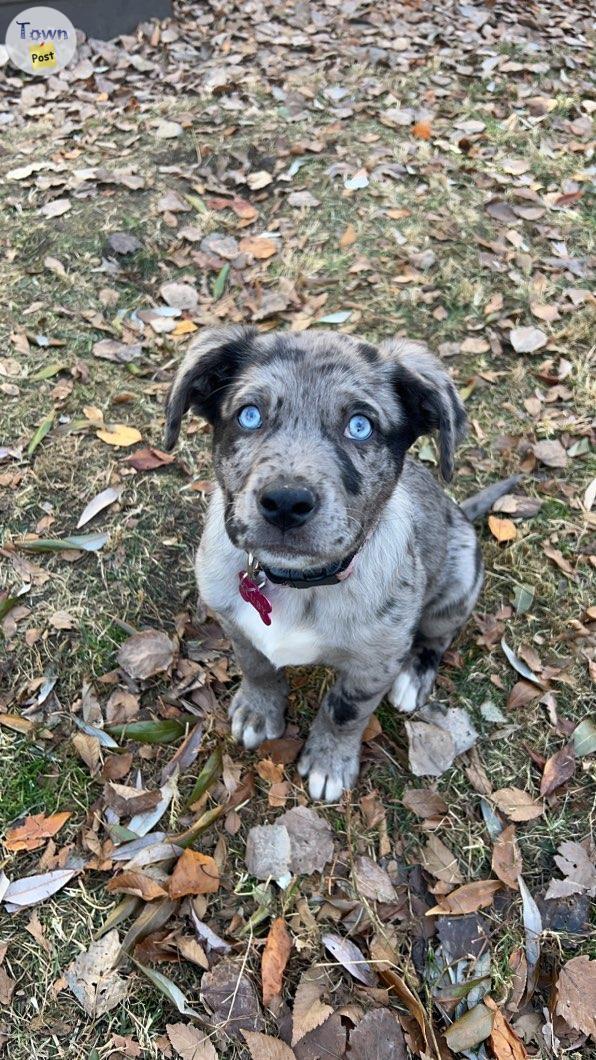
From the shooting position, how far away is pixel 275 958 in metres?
2.99

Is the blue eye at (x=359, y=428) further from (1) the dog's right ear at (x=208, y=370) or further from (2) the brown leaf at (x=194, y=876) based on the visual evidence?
(2) the brown leaf at (x=194, y=876)

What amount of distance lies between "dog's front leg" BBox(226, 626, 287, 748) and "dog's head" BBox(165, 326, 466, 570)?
1.12 m

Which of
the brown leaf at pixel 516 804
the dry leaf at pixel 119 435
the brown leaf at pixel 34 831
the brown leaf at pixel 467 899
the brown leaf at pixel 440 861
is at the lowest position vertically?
the brown leaf at pixel 34 831

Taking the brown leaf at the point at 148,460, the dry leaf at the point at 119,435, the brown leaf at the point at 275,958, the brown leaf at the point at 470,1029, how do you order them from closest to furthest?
the brown leaf at the point at 470,1029 → the brown leaf at the point at 275,958 → the brown leaf at the point at 148,460 → the dry leaf at the point at 119,435

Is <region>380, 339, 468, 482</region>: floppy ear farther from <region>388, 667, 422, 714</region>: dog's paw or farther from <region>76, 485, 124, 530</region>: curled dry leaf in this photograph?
<region>76, 485, 124, 530</region>: curled dry leaf

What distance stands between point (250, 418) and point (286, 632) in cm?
81

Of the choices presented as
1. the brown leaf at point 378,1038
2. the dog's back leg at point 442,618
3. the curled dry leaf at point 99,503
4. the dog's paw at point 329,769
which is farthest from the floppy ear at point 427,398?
the curled dry leaf at point 99,503

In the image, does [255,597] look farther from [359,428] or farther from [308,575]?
[359,428]

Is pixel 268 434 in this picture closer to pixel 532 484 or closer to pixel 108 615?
pixel 108 615

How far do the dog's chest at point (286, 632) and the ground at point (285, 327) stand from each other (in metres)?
0.93

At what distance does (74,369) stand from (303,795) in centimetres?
318

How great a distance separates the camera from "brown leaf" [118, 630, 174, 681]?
150 inches

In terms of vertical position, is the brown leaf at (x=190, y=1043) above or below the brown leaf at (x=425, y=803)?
below

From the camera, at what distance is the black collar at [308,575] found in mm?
2607
